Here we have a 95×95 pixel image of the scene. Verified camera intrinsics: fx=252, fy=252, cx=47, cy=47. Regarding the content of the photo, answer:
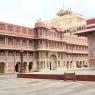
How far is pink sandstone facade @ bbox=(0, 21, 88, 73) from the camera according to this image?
1751 inches

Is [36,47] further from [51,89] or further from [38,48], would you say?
[51,89]

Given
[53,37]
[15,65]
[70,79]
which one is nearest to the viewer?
[70,79]

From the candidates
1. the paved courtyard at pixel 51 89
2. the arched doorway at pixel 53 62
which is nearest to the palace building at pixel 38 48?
the arched doorway at pixel 53 62

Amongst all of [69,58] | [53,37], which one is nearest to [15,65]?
[53,37]

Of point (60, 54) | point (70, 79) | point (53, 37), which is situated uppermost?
point (53, 37)

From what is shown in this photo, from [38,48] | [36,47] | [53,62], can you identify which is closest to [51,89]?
[38,48]

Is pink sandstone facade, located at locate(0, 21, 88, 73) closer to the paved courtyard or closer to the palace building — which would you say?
the palace building

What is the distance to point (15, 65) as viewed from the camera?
4675cm

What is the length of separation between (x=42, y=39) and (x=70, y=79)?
2924 cm

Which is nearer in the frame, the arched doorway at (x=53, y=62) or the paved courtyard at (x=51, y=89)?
the paved courtyard at (x=51, y=89)

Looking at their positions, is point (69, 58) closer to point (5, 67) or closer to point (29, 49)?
point (29, 49)

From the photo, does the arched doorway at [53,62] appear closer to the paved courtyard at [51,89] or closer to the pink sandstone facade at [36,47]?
the pink sandstone facade at [36,47]

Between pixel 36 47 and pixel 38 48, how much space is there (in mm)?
595

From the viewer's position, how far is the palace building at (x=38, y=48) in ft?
146
